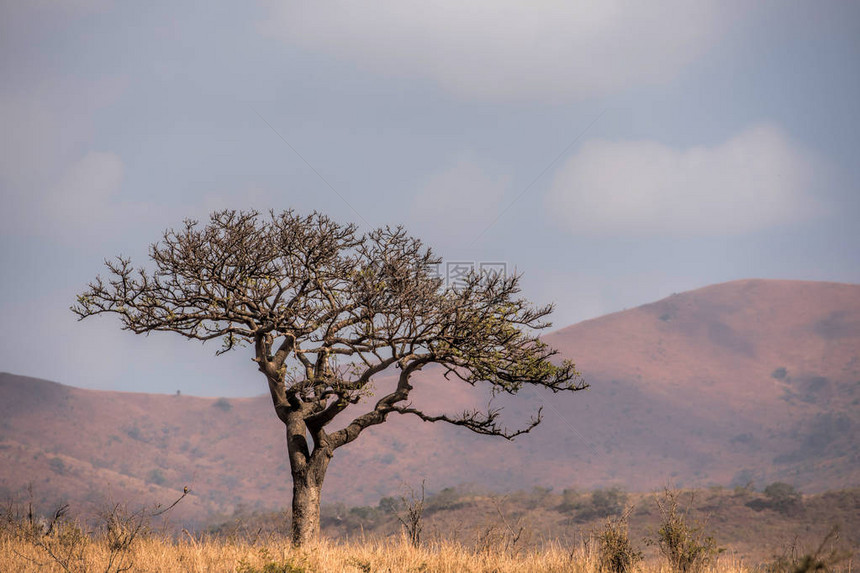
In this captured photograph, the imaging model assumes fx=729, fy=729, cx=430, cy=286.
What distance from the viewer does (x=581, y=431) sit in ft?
433

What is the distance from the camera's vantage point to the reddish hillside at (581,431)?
11438cm

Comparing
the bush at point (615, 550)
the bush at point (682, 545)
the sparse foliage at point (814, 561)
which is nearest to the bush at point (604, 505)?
the bush at point (682, 545)

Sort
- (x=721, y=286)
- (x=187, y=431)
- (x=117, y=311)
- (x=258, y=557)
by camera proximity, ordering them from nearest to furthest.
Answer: (x=258, y=557) < (x=117, y=311) < (x=187, y=431) < (x=721, y=286)

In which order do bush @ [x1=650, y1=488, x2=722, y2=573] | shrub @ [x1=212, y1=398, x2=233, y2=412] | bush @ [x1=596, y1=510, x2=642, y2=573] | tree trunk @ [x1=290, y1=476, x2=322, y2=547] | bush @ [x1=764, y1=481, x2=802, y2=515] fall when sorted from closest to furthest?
bush @ [x1=650, y1=488, x2=722, y2=573] < bush @ [x1=596, y1=510, x2=642, y2=573] < tree trunk @ [x1=290, y1=476, x2=322, y2=547] < bush @ [x1=764, y1=481, x2=802, y2=515] < shrub @ [x1=212, y1=398, x2=233, y2=412]

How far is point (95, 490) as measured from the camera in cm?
10031

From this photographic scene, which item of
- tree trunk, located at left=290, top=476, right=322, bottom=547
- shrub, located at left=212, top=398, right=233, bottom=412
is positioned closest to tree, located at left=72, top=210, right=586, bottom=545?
tree trunk, located at left=290, top=476, right=322, bottom=547

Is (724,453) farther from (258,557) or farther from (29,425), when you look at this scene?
(258,557)

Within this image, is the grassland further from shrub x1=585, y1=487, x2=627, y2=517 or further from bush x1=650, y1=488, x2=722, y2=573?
shrub x1=585, y1=487, x2=627, y2=517

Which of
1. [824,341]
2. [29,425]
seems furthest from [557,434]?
[29,425]

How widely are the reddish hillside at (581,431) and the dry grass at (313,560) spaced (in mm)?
93471

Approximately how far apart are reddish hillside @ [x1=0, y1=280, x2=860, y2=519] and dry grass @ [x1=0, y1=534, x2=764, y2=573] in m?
93.5

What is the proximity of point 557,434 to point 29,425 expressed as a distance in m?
90.5

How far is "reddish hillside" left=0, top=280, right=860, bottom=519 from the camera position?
375ft

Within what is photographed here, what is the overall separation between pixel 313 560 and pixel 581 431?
12410 centimetres
